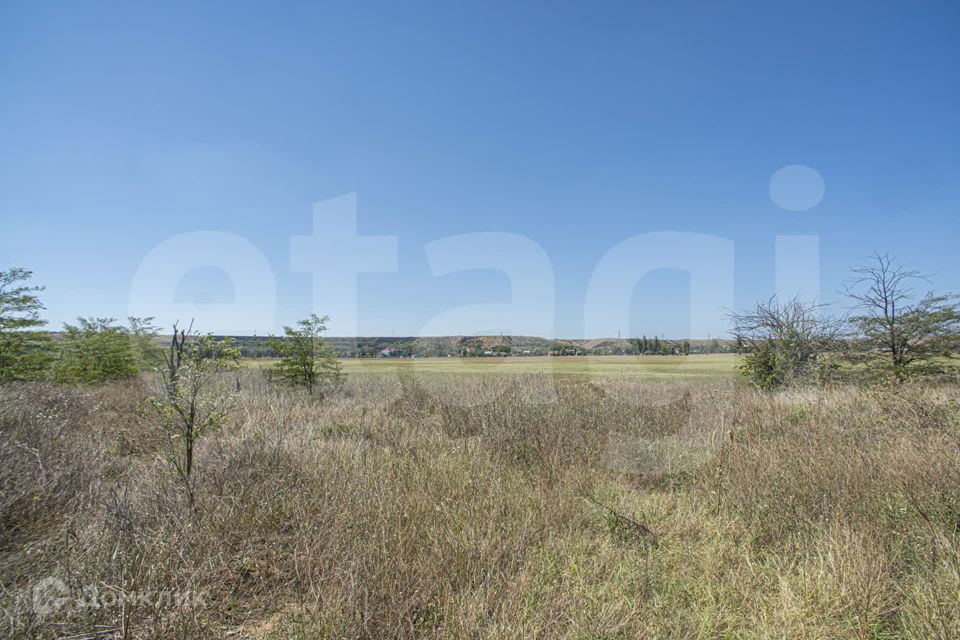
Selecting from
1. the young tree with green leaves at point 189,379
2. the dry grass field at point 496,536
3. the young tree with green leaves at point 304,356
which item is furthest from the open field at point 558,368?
the dry grass field at point 496,536

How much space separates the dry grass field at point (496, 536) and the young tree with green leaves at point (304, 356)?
7.59 meters

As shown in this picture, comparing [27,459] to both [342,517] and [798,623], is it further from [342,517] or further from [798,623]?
[798,623]

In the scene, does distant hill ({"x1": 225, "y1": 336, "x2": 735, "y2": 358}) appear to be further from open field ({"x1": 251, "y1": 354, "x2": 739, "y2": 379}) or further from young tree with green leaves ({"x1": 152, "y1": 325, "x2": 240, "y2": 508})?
young tree with green leaves ({"x1": 152, "y1": 325, "x2": 240, "y2": 508})

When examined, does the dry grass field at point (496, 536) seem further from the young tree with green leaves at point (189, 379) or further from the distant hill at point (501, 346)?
the distant hill at point (501, 346)

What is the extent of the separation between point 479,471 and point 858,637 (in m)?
3.30

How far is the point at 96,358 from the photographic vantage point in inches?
614

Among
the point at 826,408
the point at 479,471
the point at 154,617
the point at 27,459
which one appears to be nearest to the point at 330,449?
the point at 479,471

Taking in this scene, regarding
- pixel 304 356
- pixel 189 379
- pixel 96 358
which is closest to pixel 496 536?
pixel 189 379

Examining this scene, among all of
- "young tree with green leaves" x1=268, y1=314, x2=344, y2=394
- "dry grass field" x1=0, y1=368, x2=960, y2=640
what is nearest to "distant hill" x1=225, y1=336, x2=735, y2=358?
"young tree with green leaves" x1=268, y1=314, x2=344, y2=394

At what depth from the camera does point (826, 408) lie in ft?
24.1

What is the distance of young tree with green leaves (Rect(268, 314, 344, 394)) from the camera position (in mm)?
13820

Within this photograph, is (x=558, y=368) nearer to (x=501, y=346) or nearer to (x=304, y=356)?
(x=501, y=346)

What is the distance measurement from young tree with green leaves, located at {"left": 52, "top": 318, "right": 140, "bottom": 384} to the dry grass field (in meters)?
12.0

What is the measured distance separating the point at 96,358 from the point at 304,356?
9.05m
